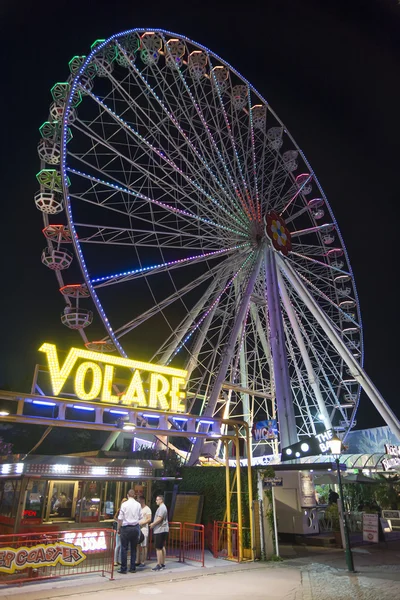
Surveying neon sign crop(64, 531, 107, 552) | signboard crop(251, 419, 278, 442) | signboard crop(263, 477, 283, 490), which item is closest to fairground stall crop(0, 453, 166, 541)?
neon sign crop(64, 531, 107, 552)

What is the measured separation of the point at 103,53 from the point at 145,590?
1815 centimetres

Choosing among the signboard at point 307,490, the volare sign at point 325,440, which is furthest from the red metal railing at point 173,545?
the signboard at point 307,490

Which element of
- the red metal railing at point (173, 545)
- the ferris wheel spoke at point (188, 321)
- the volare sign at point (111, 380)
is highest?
the ferris wheel spoke at point (188, 321)

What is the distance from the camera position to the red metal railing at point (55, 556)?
8961 mm

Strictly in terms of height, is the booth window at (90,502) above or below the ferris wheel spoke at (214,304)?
below

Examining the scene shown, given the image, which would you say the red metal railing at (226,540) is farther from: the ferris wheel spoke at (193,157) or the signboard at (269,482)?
the ferris wheel spoke at (193,157)

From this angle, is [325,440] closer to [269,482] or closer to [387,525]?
[269,482]

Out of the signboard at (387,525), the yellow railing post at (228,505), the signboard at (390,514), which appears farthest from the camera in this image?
the signboard at (390,514)

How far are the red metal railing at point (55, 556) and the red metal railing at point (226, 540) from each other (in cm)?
317

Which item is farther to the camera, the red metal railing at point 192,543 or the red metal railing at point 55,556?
the red metal railing at point 192,543

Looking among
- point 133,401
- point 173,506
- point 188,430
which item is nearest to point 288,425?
point 173,506

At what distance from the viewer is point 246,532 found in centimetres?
1249

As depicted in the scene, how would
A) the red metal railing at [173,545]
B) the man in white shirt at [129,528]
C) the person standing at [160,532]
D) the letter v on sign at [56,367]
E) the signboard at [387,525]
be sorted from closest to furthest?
the man in white shirt at [129,528]
the person standing at [160,532]
the letter v on sign at [56,367]
the red metal railing at [173,545]
the signboard at [387,525]

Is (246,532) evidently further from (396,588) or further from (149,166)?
(149,166)
